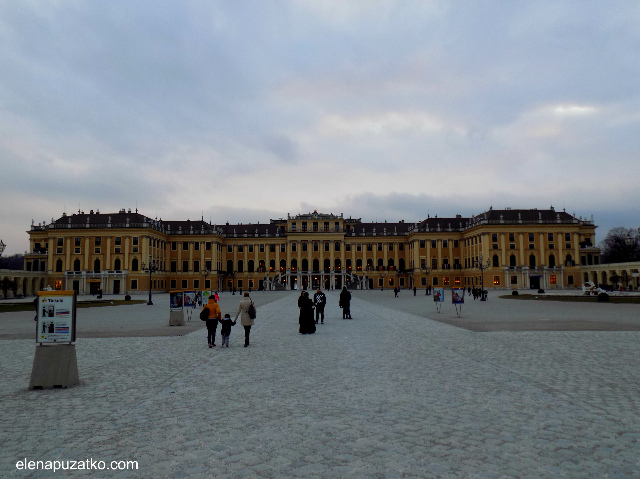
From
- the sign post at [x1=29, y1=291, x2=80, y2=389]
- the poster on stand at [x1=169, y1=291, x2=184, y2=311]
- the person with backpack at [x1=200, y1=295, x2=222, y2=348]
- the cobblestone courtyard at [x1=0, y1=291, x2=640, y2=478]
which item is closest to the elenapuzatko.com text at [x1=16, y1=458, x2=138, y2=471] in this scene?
the cobblestone courtyard at [x1=0, y1=291, x2=640, y2=478]

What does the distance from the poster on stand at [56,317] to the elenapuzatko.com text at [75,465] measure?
4.15 metres

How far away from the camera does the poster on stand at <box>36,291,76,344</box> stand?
9.07m

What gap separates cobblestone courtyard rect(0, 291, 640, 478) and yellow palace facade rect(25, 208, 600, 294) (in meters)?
66.8

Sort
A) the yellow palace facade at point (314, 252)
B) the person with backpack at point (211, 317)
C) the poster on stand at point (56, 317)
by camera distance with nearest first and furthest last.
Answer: the poster on stand at point (56, 317), the person with backpack at point (211, 317), the yellow palace facade at point (314, 252)

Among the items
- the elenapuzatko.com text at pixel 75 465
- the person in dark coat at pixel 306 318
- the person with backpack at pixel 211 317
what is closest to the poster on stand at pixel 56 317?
the elenapuzatko.com text at pixel 75 465

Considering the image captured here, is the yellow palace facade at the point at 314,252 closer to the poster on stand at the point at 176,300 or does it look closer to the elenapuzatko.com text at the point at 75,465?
the poster on stand at the point at 176,300

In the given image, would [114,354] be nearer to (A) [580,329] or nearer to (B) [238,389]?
(B) [238,389]

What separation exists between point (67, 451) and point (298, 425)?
2.69 metres

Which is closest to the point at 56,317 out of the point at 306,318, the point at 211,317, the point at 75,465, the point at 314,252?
the point at 75,465

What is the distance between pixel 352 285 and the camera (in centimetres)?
9794

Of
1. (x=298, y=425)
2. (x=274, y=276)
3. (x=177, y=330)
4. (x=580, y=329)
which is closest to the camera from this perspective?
(x=298, y=425)

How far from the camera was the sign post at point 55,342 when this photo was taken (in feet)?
29.0

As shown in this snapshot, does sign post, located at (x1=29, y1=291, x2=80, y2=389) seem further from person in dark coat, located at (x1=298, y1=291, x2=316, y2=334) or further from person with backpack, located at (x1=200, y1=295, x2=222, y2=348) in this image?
person in dark coat, located at (x1=298, y1=291, x2=316, y2=334)

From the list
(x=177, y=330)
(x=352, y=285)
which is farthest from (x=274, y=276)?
(x=177, y=330)
